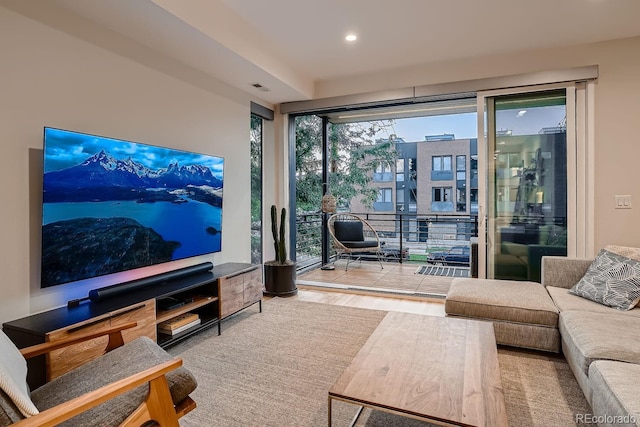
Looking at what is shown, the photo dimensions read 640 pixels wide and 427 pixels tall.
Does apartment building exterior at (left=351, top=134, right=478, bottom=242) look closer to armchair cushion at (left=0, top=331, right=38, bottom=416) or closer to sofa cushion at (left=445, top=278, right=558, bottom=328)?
sofa cushion at (left=445, top=278, right=558, bottom=328)

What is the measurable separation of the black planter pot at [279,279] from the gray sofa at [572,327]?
1916 mm

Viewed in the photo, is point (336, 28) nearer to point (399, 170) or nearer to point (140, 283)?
point (140, 283)

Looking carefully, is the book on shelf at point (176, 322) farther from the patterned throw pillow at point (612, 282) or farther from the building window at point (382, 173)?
the building window at point (382, 173)

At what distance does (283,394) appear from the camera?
6.97 feet

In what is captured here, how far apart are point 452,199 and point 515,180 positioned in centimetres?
260

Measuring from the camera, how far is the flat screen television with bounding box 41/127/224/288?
2182 millimetres

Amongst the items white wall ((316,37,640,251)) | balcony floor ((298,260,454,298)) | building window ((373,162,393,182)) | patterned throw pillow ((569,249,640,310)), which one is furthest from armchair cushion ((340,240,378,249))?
patterned throw pillow ((569,249,640,310))

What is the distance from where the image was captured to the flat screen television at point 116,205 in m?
2.18

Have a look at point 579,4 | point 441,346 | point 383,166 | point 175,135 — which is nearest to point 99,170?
point 175,135

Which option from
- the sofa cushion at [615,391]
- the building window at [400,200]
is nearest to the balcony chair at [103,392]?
the sofa cushion at [615,391]

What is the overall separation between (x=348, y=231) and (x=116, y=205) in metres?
3.95

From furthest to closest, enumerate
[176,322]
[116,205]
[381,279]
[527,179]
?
[381,279] < [527,179] < [176,322] < [116,205]

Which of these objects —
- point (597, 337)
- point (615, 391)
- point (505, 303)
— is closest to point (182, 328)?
point (505, 303)

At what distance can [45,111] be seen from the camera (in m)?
2.26
